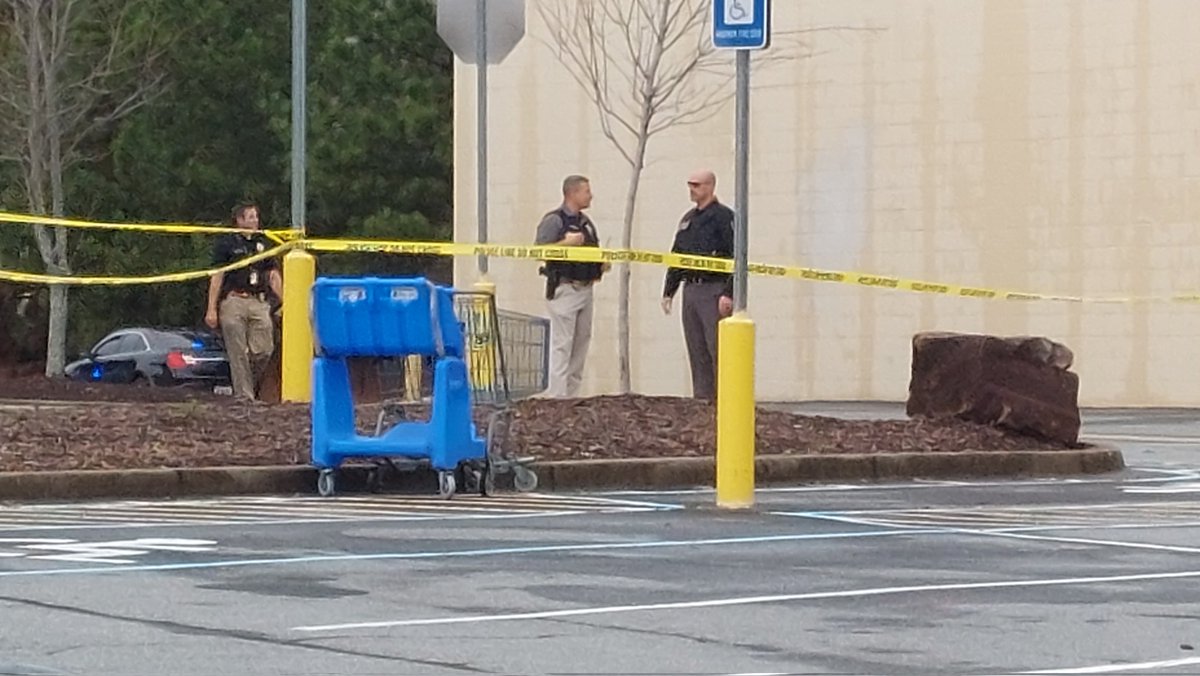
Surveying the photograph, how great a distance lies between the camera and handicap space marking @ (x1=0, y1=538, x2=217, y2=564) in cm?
993

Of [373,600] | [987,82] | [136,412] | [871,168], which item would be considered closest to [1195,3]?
[987,82]

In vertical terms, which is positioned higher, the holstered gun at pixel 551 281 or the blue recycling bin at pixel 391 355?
the holstered gun at pixel 551 281

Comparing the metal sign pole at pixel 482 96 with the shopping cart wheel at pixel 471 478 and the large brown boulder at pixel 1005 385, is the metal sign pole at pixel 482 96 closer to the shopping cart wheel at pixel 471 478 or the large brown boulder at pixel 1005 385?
the large brown boulder at pixel 1005 385

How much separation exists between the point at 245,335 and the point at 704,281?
359 cm

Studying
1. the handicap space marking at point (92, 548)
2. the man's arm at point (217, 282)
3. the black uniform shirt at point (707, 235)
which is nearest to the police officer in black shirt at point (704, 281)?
the black uniform shirt at point (707, 235)

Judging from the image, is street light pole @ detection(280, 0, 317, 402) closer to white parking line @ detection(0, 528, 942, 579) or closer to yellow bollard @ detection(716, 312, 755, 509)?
yellow bollard @ detection(716, 312, 755, 509)

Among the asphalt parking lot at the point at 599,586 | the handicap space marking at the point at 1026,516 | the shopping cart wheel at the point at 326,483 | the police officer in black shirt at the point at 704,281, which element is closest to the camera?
the asphalt parking lot at the point at 599,586

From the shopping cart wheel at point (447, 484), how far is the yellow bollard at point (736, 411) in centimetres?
150

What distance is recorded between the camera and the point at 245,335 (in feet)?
Answer: 63.2

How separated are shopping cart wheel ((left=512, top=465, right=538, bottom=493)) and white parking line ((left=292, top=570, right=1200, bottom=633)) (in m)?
4.74

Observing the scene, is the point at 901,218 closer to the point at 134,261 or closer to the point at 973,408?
the point at 973,408

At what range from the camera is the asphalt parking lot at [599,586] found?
743cm

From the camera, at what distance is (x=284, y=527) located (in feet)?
37.4

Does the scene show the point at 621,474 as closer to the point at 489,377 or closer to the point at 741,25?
the point at 489,377
